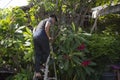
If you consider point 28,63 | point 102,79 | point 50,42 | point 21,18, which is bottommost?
point 102,79

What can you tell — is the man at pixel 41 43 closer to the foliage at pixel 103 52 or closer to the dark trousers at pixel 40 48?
the dark trousers at pixel 40 48

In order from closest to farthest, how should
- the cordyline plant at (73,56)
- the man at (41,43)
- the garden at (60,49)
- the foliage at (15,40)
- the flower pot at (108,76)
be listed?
1. the man at (41,43)
2. the cordyline plant at (73,56)
3. the garden at (60,49)
4. the foliage at (15,40)
5. the flower pot at (108,76)

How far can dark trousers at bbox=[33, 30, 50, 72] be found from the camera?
337 inches

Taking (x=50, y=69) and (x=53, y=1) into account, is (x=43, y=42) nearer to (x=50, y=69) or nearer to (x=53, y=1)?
(x=50, y=69)

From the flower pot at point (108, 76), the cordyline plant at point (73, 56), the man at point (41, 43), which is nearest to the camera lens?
the man at point (41, 43)

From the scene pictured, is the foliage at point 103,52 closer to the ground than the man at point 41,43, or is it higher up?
closer to the ground

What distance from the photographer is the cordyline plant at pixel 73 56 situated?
9070 millimetres

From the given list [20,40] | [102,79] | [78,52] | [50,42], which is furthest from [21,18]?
[102,79]

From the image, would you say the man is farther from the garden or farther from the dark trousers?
the garden

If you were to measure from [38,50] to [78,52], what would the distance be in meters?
1.11

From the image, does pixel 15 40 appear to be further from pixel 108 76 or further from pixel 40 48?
pixel 108 76

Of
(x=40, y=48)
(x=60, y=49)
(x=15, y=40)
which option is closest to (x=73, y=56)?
(x=60, y=49)

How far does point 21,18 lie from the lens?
10.2 metres

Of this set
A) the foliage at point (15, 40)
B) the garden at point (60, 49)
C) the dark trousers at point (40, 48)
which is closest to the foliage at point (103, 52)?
the garden at point (60, 49)
